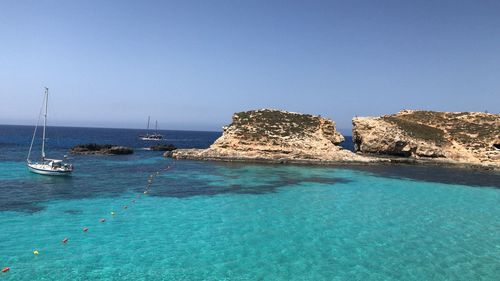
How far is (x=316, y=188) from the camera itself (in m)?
38.7

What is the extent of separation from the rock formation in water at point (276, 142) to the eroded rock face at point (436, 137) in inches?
374

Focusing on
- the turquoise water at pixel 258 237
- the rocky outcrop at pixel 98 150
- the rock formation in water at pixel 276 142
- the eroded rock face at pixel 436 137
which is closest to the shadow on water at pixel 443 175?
the rock formation in water at pixel 276 142

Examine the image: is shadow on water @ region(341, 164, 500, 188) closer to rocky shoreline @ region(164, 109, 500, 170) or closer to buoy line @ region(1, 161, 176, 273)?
rocky shoreline @ region(164, 109, 500, 170)

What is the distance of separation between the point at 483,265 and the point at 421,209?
12651 millimetres

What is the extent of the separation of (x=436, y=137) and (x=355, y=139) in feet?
56.7

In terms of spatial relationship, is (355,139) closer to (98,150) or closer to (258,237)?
(98,150)

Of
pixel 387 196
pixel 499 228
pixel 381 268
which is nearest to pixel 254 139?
pixel 387 196

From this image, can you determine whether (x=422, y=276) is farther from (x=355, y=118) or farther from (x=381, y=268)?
(x=355, y=118)

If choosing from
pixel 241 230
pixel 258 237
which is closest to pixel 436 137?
pixel 241 230

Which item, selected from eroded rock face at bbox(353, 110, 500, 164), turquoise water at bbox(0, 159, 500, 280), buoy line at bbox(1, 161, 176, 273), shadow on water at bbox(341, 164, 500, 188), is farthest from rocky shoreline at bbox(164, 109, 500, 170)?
turquoise water at bbox(0, 159, 500, 280)

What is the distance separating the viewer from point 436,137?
77.0 m

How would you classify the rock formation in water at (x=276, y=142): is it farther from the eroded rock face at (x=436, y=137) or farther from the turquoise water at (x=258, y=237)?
the turquoise water at (x=258, y=237)

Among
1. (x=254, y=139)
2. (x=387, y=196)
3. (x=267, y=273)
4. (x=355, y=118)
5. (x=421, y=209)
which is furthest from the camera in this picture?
(x=355, y=118)

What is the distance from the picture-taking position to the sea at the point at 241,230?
1642cm
